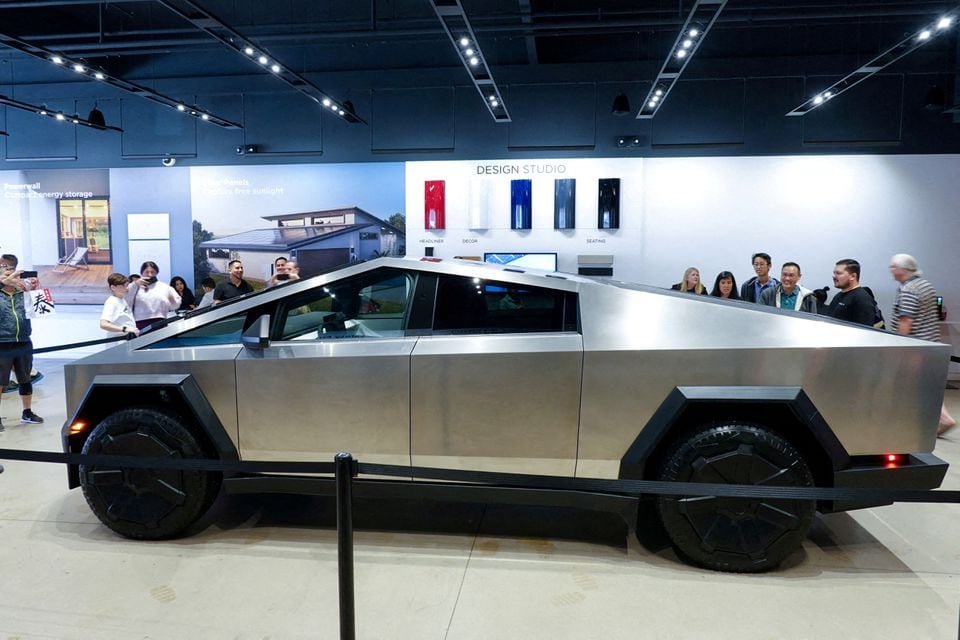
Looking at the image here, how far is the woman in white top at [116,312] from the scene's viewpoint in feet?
17.9

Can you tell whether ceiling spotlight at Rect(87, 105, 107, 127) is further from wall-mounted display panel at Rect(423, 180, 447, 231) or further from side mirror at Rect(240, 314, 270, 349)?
side mirror at Rect(240, 314, 270, 349)

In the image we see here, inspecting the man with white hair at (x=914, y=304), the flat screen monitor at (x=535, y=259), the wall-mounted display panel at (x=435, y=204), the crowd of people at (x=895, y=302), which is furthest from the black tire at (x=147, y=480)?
the wall-mounted display panel at (x=435, y=204)

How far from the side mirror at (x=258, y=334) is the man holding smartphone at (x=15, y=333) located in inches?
150

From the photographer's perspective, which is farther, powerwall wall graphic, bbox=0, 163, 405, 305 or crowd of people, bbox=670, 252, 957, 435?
powerwall wall graphic, bbox=0, 163, 405, 305

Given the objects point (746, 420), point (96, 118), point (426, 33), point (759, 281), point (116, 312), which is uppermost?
point (426, 33)

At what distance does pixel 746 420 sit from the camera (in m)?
2.61

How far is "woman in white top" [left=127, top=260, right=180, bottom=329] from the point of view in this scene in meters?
6.62

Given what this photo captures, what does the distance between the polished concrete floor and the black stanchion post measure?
318 mm

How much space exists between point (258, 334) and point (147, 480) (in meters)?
0.93

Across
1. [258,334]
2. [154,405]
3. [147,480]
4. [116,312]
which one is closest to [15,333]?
[116,312]

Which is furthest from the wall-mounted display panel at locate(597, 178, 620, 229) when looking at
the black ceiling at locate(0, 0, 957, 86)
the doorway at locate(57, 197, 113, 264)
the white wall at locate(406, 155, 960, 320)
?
the doorway at locate(57, 197, 113, 264)

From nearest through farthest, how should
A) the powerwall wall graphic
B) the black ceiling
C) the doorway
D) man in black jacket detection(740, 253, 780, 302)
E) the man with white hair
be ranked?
the man with white hair < man in black jacket detection(740, 253, 780, 302) < the black ceiling < the powerwall wall graphic < the doorway

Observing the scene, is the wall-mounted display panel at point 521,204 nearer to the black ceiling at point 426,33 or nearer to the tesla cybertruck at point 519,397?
the black ceiling at point 426,33

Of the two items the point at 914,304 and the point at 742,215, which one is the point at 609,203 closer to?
the point at 742,215
